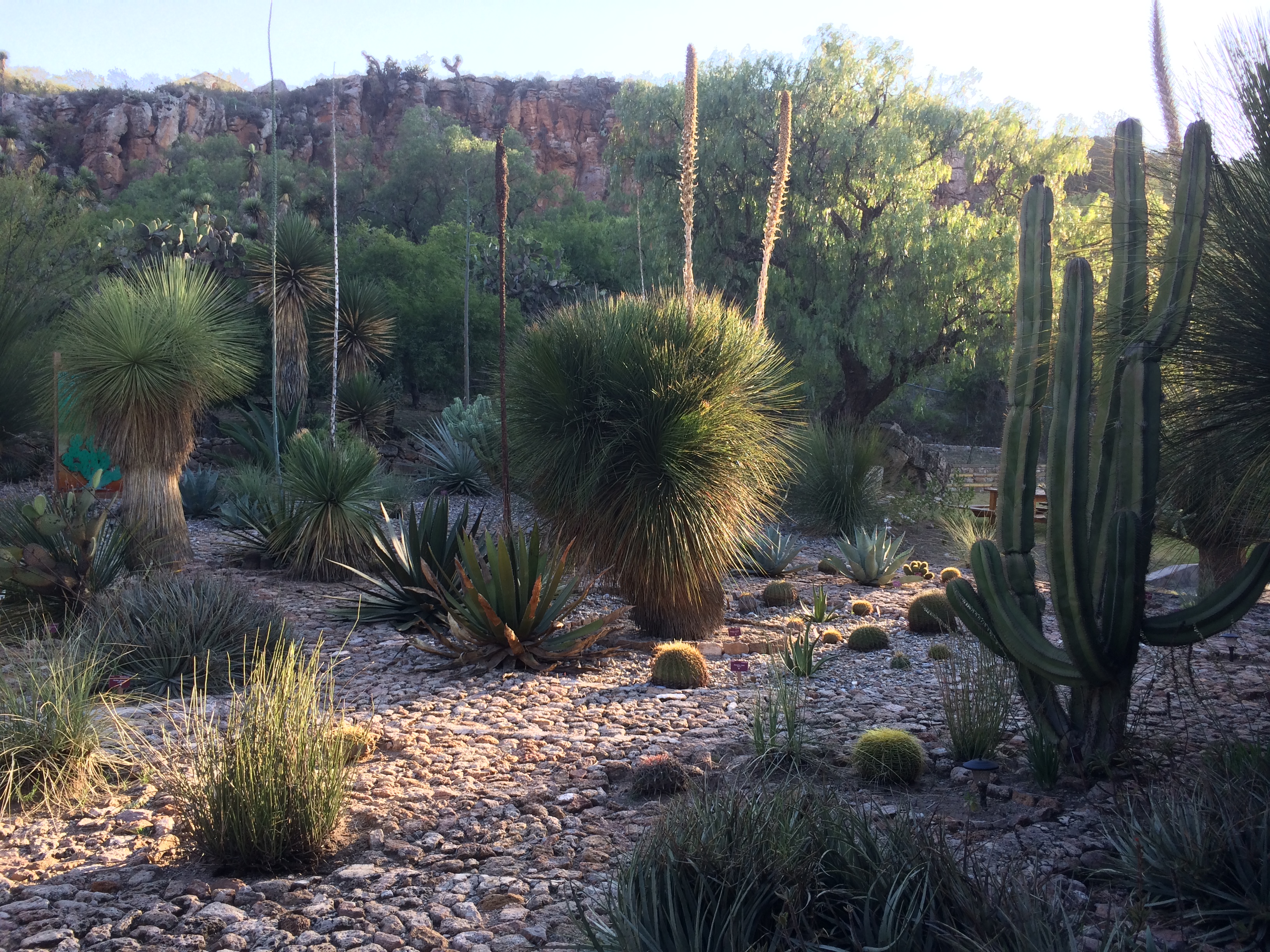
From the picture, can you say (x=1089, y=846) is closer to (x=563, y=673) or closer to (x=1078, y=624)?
(x=1078, y=624)

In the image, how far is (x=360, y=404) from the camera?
22.1m

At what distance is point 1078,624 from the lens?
13.7ft

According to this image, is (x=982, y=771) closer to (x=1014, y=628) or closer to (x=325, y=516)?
(x=1014, y=628)

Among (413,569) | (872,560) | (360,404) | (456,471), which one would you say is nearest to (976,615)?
(413,569)

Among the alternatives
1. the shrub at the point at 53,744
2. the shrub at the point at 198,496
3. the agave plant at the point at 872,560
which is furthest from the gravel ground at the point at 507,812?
the shrub at the point at 198,496

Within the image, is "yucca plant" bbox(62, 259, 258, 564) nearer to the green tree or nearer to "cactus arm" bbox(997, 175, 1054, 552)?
"cactus arm" bbox(997, 175, 1054, 552)

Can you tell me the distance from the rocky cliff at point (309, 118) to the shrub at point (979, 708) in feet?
157

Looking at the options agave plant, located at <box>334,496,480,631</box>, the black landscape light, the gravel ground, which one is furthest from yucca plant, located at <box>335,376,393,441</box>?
the black landscape light

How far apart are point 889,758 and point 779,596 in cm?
539

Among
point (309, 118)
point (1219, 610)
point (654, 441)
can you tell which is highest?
point (309, 118)

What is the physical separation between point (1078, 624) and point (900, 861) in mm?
1732

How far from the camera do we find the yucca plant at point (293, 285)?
19234 millimetres

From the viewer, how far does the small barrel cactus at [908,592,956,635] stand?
827 centimetres

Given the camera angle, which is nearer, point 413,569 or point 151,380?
point 413,569
